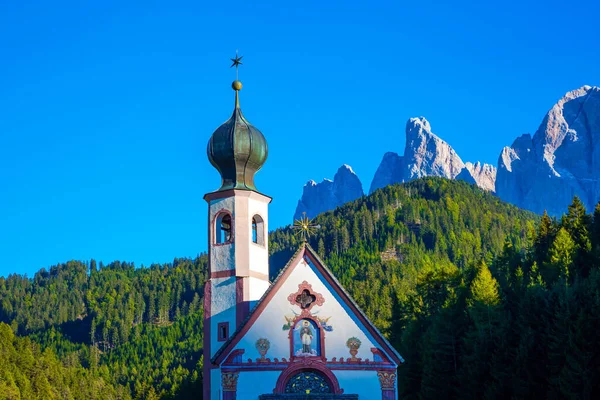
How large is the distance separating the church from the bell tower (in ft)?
0.16

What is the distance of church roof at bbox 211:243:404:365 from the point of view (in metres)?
37.1

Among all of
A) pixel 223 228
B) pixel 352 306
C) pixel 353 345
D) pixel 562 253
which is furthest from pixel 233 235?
pixel 562 253

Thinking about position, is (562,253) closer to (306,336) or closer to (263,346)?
(306,336)

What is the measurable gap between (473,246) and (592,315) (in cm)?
15946

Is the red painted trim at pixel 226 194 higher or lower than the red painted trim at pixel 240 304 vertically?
higher

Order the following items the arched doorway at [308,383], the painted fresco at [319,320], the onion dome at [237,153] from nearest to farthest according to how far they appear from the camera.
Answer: the arched doorway at [308,383] → the painted fresco at [319,320] → the onion dome at [237,153]

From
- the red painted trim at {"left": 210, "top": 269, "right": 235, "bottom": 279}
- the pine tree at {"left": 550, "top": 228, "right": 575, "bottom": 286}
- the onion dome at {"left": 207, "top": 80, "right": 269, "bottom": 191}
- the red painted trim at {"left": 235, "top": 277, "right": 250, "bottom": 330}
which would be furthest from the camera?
the pine tree at {"left": 550, "top": 228, "right": 575, "bottom": 286}

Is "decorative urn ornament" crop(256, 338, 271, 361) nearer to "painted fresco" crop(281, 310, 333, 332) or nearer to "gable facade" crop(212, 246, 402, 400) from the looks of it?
"gable facade" crop(212, 246, 402, 400)

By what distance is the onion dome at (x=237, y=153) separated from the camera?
137 feet

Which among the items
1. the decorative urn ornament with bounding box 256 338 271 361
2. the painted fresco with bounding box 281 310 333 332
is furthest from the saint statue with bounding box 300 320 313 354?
the decorative urn ornament with bounding box 256 338 271 361

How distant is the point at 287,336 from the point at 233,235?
5184 millimetres

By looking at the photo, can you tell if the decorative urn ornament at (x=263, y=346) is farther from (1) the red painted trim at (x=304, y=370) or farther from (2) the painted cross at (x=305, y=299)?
(2) the painted cross at (x=305, y=299)

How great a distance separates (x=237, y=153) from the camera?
136ft

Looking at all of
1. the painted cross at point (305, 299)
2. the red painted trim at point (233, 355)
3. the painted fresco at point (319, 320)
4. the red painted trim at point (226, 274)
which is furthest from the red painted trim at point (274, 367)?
the red painted trim at point (226, 274)
